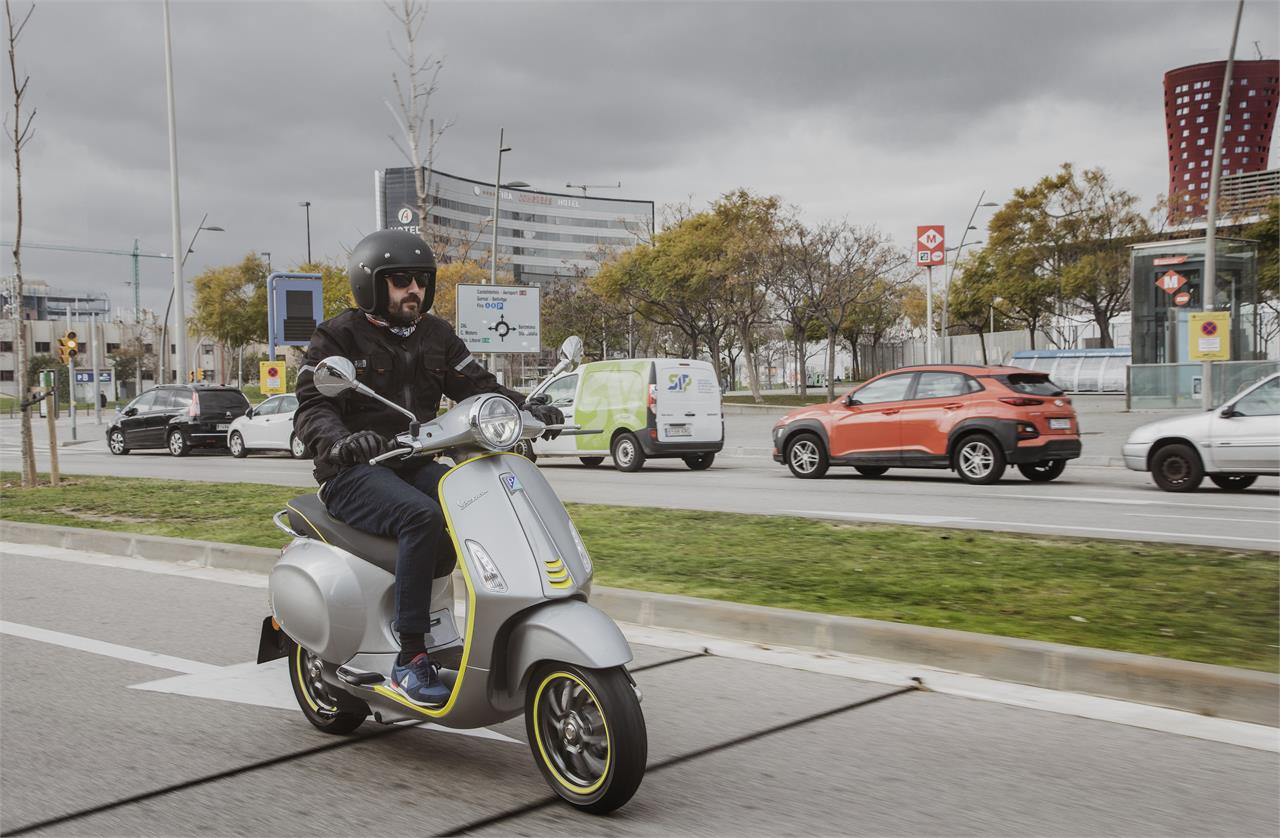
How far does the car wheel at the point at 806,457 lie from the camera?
635 inches

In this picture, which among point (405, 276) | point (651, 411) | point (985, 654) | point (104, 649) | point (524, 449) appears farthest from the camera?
point (651, 411)

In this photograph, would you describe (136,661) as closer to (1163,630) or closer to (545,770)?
(545,770)

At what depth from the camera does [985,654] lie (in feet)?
16.9

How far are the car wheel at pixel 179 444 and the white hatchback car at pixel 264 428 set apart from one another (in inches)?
42.5

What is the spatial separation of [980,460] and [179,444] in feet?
62.5

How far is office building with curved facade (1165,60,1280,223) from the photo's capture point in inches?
5876

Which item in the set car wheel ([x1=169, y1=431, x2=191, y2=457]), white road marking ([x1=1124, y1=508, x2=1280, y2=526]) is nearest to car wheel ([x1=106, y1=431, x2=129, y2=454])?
car wheel ([x1=169, y1=431, x2=191, y2=457])

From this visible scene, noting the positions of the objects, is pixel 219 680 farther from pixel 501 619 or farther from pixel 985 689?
pixel 985 689

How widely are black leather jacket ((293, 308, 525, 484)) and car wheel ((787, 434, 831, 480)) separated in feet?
39.9

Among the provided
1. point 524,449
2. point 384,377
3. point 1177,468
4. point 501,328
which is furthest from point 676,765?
point 501,328

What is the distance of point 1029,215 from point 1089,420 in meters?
27.4

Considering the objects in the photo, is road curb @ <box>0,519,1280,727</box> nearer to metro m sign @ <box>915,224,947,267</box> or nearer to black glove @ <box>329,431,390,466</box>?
black glove @ <box>329,431,390,466</box>

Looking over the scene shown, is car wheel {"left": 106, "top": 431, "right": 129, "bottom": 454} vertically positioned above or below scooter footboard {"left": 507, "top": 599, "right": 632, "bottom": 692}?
below

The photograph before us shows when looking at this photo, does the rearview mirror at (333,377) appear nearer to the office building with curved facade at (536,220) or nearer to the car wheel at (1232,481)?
the car wheel at (1232,481)
